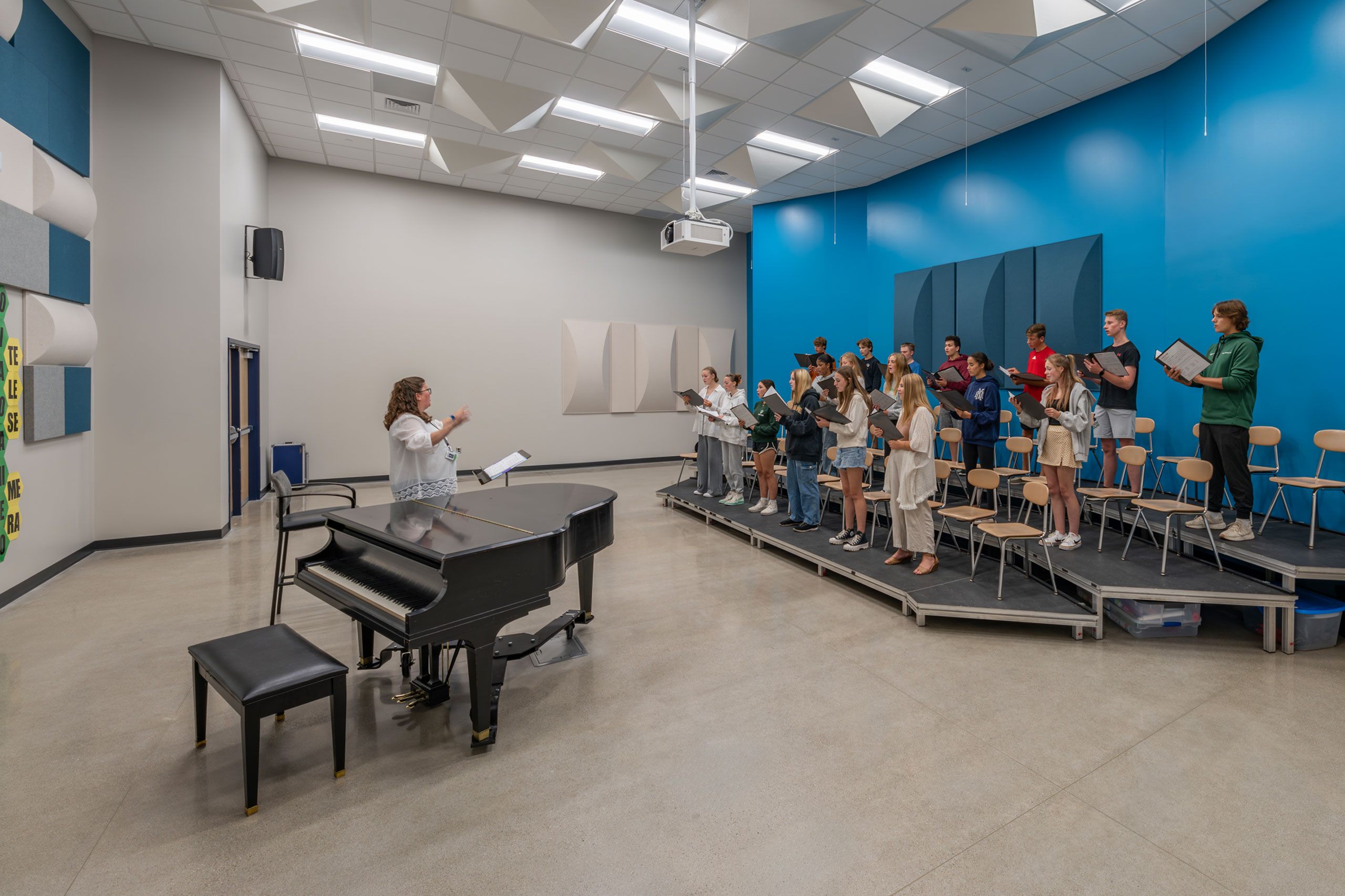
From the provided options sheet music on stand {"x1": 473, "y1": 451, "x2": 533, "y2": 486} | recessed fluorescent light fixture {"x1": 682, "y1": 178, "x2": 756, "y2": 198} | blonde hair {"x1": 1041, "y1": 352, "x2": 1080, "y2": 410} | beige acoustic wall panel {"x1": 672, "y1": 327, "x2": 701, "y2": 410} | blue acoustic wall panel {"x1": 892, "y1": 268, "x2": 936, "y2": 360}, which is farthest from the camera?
beige acoustic wall panel {"x1": 672, "y1": 327, "x2": 701, "y2": 410}

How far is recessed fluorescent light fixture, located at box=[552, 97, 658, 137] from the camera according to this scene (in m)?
6.37

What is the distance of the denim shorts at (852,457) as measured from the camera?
483 centimetres

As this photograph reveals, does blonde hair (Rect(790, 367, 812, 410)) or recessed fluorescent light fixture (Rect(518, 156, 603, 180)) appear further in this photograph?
recessed fluorescent light fixture (Rect(518, 156, 603, 180))

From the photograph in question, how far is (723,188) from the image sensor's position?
8938 mm

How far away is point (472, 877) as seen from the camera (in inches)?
71.8

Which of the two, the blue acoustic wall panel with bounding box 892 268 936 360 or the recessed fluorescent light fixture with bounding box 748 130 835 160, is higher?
the recessed fluorescent light fixture with bounding box 748 130 835 160

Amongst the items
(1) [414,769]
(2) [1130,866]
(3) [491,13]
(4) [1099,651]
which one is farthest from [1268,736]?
(3) [491,13]

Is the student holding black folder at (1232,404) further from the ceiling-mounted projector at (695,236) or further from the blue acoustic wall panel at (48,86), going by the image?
the blue acoustic wall panel at (48,86)

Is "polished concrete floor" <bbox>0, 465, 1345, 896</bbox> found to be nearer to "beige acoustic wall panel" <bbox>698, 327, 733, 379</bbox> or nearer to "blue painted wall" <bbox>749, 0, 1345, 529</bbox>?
"blue painted wall" <bbox>749, 0, 1345, 529</bbox>

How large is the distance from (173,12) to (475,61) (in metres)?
2.19

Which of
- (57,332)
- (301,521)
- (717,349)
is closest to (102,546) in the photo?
(57,332)

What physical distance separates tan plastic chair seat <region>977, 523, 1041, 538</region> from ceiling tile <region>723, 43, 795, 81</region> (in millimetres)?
4252

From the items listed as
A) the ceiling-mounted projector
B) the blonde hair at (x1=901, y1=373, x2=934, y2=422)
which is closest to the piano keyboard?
the blonde hair at (x1=901, y1=373, x2=934, y2=422)

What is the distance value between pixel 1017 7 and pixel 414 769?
614 centimetres
